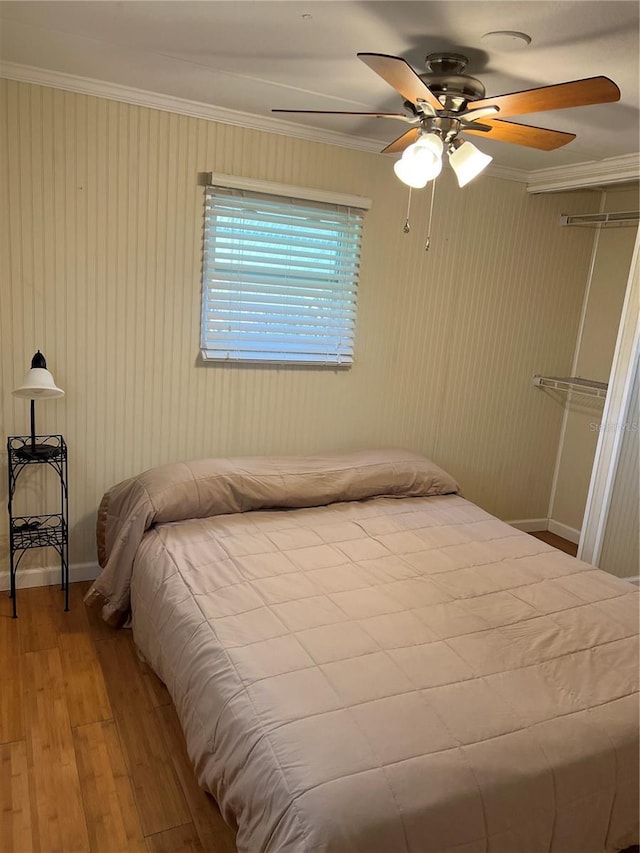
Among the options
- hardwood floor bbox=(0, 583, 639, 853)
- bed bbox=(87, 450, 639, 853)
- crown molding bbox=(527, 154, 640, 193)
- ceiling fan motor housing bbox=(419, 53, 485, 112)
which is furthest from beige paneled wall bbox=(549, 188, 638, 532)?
hardwood floor bbox=(0, 583, 639, 853)

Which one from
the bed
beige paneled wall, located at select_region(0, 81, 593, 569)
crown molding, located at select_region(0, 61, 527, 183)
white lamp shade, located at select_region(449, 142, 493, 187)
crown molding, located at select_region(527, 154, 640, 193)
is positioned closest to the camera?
the bed

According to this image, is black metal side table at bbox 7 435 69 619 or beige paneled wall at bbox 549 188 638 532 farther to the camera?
beige paneled wall at bbox 549 188 638 532

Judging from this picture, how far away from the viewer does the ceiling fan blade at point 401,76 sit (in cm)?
161

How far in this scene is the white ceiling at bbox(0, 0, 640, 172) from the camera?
181 cm

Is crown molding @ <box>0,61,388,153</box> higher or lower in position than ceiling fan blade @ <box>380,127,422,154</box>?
higher

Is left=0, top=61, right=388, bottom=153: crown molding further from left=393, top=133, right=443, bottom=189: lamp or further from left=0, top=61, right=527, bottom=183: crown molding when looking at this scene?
left=393, top=133, right=443, bottom=189: lamp

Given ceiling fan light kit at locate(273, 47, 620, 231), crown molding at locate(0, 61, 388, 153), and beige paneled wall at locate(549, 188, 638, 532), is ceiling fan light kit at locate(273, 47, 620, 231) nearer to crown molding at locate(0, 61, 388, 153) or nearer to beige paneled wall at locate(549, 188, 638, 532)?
crown molding at locate(0, 61, 388, 153)

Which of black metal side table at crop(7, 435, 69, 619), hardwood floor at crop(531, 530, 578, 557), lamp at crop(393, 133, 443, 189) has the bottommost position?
hardwood floor at crop(531, 530, 578, 557)

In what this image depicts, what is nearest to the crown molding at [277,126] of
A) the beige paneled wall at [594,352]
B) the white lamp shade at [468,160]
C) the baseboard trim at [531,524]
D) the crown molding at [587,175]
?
the crown molding at [587,175]

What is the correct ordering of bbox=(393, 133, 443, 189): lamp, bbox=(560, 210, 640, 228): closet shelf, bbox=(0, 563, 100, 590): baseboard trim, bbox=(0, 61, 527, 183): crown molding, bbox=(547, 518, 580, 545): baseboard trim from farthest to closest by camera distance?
bbox=(547, 518, 580, 545): baseboard trim < bbox=(560, 210, 640, 228): closet shelf < bbox=(0, 563, 100, 590): baseboard trim < bbox=(0, 61, 527, 183): crown molding < bbox=(393, 133, 443, 189): lamp

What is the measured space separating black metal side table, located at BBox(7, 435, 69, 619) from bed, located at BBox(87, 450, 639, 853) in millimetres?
241

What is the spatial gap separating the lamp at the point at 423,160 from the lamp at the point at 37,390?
1.70m

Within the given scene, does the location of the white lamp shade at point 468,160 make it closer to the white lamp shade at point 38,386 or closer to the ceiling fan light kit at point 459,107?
the ceiling fan light kit at point 459,107

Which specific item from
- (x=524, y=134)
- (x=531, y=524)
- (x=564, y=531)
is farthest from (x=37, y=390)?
(x=564, y=531)
